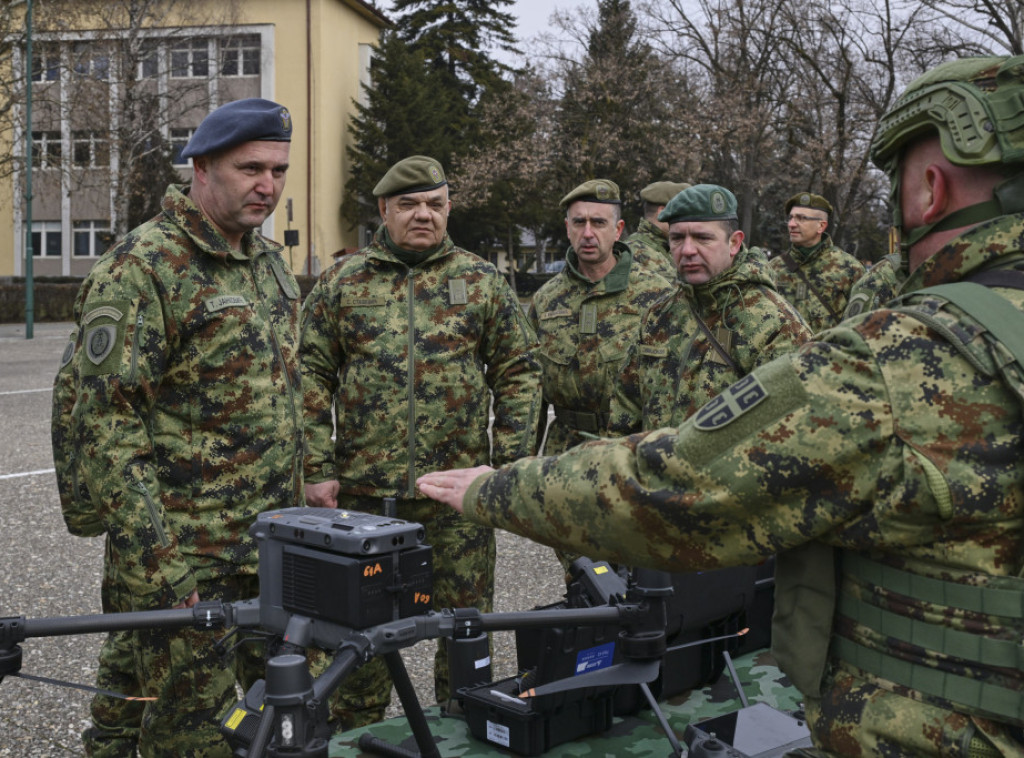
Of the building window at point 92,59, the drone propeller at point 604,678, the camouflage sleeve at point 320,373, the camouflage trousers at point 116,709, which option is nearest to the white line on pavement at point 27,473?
the camouflage sleeve at point 320,373

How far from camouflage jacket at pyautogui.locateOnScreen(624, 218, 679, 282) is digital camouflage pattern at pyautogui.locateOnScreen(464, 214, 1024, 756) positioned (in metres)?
4.15

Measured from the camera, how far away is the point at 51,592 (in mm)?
5871

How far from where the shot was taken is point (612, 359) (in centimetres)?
527

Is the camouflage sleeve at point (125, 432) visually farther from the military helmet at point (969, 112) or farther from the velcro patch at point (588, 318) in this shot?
the velcro patch at point (588, 318)

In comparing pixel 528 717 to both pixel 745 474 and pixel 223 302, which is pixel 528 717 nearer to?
pixel 223 302

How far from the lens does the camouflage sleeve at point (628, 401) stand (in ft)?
15.0

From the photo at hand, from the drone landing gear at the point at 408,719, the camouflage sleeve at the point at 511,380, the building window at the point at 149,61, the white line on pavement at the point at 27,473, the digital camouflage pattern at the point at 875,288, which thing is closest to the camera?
the drone landing gear at the point at 408,719

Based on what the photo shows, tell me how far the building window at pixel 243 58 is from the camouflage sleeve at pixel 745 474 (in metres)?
40.5

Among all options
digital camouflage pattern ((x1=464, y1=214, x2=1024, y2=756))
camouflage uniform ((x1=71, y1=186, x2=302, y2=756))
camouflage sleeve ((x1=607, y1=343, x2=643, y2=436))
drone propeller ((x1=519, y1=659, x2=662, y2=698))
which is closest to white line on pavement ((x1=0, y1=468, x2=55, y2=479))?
camouflage sleeve ((x1=607, y1=343, x2=643, y2=436))

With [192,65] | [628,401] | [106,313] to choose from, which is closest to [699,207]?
[628,401]

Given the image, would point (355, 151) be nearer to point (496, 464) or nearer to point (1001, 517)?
point (496, 464)

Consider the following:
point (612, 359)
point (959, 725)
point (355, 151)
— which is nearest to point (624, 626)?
point (959, 725)

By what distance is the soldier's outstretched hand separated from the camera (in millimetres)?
2152

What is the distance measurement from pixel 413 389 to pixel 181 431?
3.98 feet
